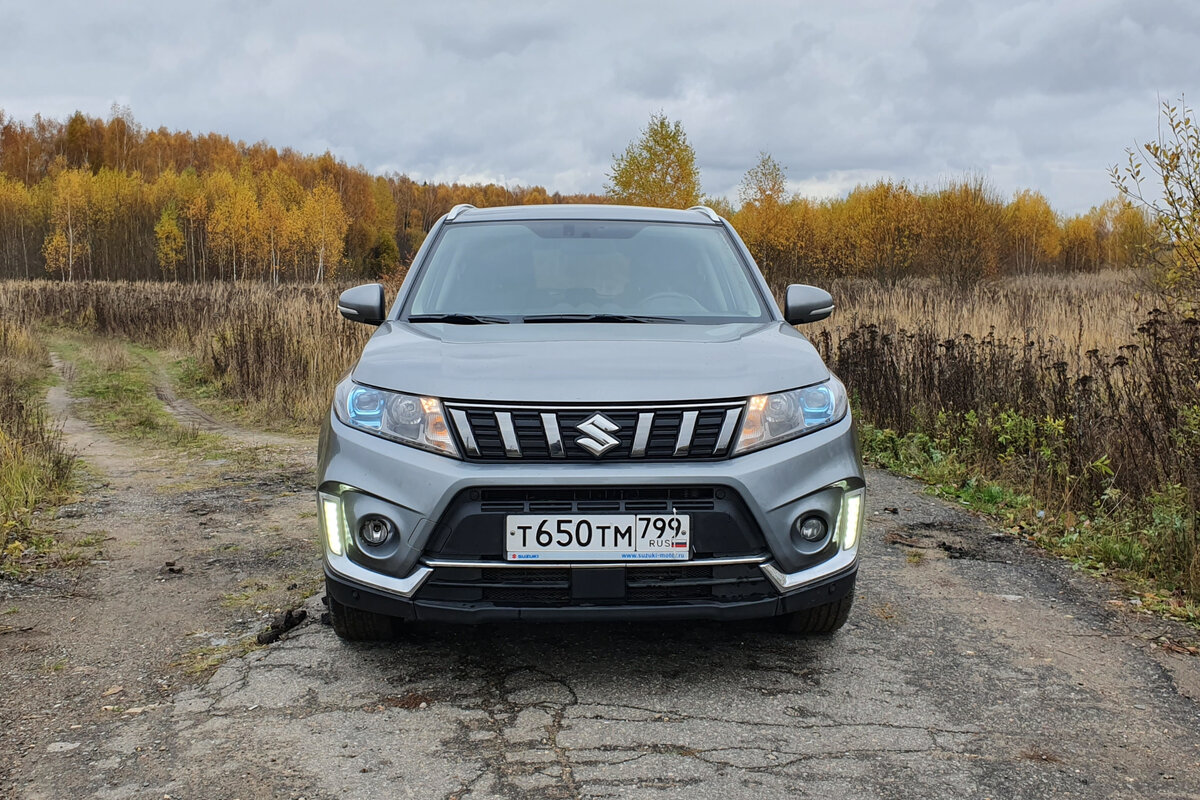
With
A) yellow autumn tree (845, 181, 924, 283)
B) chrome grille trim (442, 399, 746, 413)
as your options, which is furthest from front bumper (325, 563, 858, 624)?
yellow autumn tree (845, 181, 924, 283)

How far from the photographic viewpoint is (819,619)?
3564mm

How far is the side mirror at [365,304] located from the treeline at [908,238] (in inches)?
166

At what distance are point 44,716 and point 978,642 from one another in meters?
3.31

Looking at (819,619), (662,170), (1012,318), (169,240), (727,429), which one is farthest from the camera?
(169,240)

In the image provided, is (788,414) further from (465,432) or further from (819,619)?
(465,432)

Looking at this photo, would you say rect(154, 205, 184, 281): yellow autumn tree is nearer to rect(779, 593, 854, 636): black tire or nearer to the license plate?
rect(779, 593, 854, 636): black tire

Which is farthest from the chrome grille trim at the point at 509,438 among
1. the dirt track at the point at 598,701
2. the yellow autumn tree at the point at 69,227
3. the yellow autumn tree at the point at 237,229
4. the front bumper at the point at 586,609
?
the yellow autumn tree at the point at 69,227

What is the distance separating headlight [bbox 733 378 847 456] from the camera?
3.02m

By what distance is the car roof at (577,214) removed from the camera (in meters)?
4.70

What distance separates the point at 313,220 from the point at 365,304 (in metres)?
70.5

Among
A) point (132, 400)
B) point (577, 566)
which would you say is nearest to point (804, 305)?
point (577, 566)

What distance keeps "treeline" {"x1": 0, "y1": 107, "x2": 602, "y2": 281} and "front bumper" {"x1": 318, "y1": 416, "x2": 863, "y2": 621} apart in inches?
2171

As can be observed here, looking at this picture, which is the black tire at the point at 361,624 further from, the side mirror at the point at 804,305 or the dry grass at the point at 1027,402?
the dry grass at the point at 1027,402

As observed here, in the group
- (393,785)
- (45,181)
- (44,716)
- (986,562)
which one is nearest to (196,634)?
(44,716)
